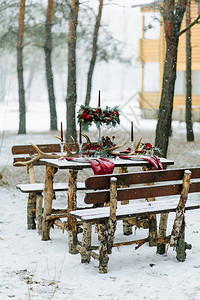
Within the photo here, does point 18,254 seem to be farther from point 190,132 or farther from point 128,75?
point 128,75

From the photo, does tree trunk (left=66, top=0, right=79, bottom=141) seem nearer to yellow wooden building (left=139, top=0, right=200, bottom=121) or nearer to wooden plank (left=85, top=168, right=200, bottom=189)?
wooden plank (left=85, top=168, right=200, bottom=189)

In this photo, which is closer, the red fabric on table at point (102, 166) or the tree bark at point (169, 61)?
the red fabric on table at point (102, 166)

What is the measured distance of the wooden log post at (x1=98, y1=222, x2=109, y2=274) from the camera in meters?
5.21

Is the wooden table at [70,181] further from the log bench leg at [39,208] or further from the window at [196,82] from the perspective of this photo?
the window at [196,82]

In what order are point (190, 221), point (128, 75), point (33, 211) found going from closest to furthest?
point (33, 211) < point (190, 221) < point (128, 75)

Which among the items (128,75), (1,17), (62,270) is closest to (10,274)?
(62,270)

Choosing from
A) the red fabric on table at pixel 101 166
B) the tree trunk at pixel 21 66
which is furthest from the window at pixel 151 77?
the red fabric on table at pixel 101 166

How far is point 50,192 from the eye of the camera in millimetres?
6363

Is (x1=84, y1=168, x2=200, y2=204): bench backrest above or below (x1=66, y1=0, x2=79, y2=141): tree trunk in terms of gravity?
below

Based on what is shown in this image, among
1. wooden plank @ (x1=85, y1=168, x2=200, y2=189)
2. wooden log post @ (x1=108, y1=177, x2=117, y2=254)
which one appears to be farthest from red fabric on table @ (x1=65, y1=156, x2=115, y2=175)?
wooden log post @ (x1=108, y1=177, x2=117, y2=254)

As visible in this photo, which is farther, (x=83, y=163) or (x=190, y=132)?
(x=190, y=132)

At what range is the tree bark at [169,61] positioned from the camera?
10492 millimetres

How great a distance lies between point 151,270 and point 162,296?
0.74m

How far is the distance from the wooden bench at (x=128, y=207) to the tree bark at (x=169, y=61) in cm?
517
